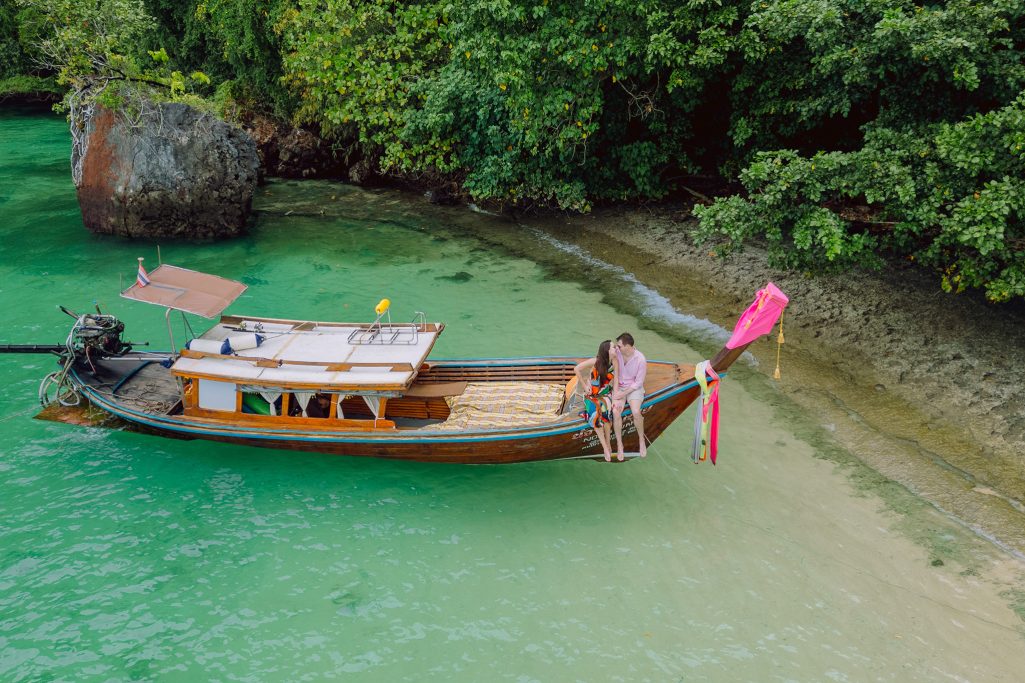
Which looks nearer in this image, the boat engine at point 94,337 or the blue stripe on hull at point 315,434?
the blue stripe on hull at point 315,434

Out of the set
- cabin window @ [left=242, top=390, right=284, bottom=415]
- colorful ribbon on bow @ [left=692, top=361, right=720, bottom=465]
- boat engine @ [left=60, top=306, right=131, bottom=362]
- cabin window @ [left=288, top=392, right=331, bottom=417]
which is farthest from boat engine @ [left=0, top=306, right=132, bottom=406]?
colorful ribbon on bow @ [left=692, top=361, right=720, bottom=465]

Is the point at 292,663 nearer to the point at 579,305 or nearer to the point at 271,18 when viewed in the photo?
the point at 579,305

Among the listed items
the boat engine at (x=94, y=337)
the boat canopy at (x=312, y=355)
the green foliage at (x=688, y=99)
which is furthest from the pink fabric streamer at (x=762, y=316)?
the boat engine at (x=94, y=337)

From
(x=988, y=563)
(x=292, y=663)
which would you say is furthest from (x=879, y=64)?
(x=292, y=663)

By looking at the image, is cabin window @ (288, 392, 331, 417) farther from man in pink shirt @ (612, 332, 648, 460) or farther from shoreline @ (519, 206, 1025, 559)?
shoreline @ (519, 206, 1025, 559)

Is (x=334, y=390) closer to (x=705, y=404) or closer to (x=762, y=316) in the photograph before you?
(x=705, y=404)

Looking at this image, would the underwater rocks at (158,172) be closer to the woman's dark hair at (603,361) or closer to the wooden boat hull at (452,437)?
the wooden boat hull at (452,437)

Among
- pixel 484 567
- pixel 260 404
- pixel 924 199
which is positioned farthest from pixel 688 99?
pixel 484 567

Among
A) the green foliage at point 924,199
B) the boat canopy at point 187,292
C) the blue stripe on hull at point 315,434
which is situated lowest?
the blue stripe on hull at point 315,434
